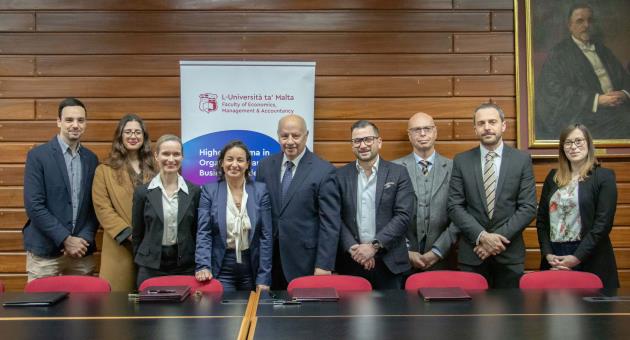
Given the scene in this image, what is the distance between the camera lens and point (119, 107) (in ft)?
17.2

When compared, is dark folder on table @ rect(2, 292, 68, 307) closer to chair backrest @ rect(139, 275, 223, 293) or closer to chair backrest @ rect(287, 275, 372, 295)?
chair backrest @ rect(139, 275, 223, 293)

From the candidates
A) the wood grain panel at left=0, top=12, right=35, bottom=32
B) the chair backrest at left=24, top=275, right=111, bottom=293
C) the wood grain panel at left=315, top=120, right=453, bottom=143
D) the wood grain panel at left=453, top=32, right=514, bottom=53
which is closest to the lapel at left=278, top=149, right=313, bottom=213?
the wood grain panel at left=315, top=120, right=453, bottom=143

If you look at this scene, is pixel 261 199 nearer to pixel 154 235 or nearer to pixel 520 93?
pixel 154 235

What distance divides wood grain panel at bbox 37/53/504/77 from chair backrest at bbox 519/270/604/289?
223 centimetres

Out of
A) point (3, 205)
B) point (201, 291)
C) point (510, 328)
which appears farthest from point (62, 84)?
point (510, 328)

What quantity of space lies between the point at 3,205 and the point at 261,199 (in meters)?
2.50

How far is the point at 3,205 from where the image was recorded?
5207 mm

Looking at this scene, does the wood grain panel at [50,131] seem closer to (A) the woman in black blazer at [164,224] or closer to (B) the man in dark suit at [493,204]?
(A) the woman in black blazer at [164,224]

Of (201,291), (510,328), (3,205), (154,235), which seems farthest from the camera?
(3,205)

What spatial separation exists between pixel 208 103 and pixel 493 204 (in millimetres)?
2269

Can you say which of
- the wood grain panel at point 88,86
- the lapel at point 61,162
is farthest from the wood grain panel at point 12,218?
the lapel at point 61,162

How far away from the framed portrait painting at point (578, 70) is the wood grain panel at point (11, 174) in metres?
4.18

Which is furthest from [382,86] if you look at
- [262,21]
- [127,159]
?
[127,159]

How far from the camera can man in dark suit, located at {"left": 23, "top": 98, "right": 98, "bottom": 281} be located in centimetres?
432
